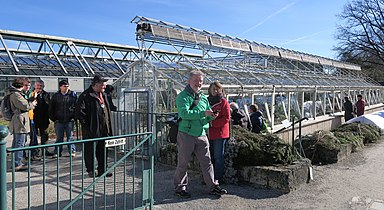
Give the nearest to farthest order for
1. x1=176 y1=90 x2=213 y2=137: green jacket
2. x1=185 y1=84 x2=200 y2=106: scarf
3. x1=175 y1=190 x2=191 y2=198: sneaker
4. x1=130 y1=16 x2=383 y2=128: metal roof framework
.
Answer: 1. x1=176 y1=90 x2=213 y2=137: green jacket
2. x1=185 y1=84 x2=200 y2=106: scarf
3. x1=175 y1=190 x2=191 y2=198: sneaker
4. x1=130 y1=16 x2=383 y2=128: metal roof framework

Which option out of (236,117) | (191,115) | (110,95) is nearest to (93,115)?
(191,115)

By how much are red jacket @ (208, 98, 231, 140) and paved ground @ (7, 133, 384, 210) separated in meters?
0.90

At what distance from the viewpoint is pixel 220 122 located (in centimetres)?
520

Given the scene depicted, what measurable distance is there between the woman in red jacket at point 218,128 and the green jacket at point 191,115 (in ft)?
1.21

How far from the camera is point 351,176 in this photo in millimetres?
6578

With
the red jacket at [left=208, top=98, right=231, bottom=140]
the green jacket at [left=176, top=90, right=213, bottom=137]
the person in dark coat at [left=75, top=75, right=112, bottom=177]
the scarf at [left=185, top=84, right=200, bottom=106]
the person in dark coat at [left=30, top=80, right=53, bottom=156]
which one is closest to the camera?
the green jacket at [left=176, top=90, right=213, bottom=137]

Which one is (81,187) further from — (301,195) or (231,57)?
(231,57)

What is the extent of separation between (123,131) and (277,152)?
154 inches

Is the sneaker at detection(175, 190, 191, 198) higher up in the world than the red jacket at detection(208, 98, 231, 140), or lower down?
lower down

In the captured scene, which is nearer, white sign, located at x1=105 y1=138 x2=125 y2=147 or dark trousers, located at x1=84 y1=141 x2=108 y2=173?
white sign, located at x1=105 y1=138 x2=125 y2=147

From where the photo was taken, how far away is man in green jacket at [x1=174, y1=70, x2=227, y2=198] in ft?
14.8

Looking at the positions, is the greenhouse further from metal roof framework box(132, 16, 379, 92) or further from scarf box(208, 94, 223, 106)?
scarf box(208, 94, 223, 106)

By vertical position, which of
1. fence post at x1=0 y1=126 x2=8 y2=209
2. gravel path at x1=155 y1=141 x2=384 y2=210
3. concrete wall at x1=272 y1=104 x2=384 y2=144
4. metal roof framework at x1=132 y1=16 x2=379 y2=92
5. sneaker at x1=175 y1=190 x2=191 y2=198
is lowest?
gravel path at x1=155 y1=141 x2=384 y2=210

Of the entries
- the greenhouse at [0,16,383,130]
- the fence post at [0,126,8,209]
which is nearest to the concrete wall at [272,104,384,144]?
the greenhouse at [0,16,383,130]
